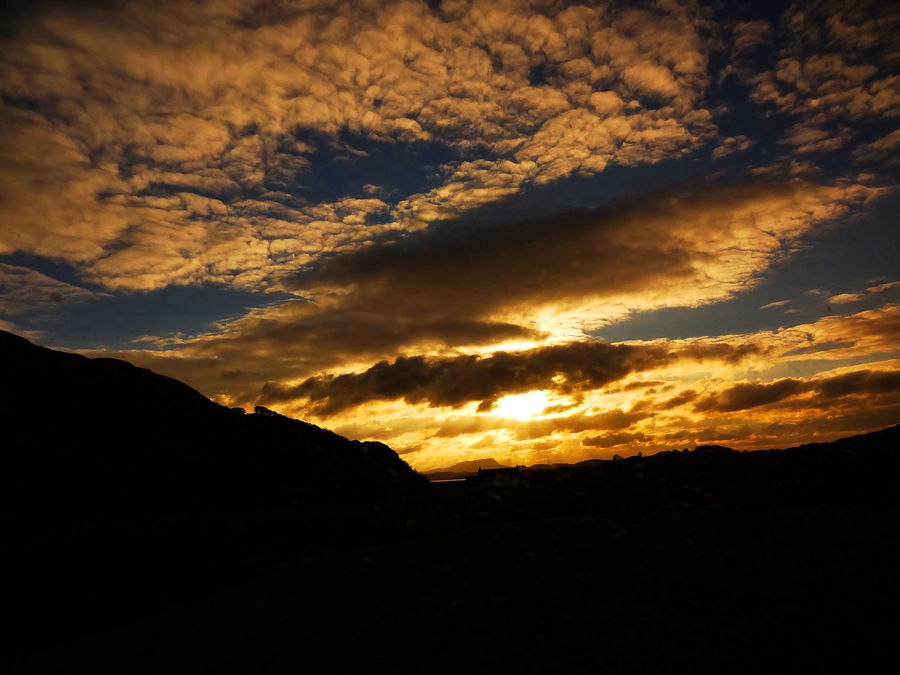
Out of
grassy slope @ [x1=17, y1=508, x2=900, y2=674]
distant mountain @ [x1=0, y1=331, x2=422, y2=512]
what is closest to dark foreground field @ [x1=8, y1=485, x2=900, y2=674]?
grassy slope @ [x1=17, y1=508, x2=900, y2=674]

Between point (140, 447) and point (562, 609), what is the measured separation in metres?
23.8

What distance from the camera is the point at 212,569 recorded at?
535 inches

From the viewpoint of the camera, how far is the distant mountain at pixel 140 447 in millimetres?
22734

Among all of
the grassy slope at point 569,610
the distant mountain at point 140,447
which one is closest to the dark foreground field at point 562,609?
the grassy slope at point 569,610

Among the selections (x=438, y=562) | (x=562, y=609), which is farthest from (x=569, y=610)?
(x=438, y=562)

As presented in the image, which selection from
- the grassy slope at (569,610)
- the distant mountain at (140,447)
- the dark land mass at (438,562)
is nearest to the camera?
the grassy slope at (569,610)

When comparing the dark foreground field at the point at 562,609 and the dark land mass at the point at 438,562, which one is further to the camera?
the dark land mass at the point at 438,562

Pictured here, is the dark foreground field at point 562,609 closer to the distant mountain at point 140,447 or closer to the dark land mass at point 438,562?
the dark land mass at point 438,562

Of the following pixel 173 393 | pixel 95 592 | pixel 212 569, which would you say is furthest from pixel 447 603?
pixel 173 393

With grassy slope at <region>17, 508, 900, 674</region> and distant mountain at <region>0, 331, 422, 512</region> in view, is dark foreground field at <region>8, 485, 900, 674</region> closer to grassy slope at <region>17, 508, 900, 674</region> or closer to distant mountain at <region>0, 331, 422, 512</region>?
grassy slope at <region>17, 508, 900, 674</region>

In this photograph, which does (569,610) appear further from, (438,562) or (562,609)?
(438,562)

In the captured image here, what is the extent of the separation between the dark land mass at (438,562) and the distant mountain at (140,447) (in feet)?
0.40

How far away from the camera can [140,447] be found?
25.7 metres

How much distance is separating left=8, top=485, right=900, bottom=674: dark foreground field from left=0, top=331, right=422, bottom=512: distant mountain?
1176 cm
